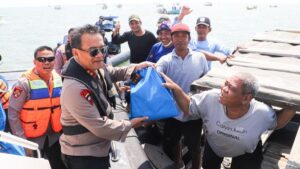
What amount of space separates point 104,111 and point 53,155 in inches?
41.2

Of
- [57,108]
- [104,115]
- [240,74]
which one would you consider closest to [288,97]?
[240,74]

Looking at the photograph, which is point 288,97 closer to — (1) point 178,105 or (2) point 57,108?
(1) point 178,105

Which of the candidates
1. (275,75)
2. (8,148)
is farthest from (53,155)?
(275,75)

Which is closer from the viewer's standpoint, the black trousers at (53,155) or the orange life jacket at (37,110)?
the orange life jacket at (37,110)

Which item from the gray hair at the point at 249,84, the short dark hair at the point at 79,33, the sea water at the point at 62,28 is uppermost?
the short dark hair at the point at 79,33

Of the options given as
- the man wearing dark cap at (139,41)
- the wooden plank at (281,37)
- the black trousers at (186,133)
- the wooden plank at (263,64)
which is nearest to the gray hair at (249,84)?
the wooden plank at (263,64)

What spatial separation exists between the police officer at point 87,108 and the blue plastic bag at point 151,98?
0.23m

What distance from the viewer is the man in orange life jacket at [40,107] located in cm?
238

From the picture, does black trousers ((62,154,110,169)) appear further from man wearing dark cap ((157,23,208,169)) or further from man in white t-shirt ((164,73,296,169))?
man wearing dark cap ((157,23,208,169))

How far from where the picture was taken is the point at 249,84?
1.98 m

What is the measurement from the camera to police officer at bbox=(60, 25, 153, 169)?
1.70m

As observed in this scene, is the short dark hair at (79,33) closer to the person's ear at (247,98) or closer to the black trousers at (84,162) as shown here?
the black trousers at (84,162)

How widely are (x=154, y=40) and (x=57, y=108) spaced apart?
7.12 ft

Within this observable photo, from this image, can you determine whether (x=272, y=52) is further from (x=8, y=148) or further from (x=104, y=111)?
(x=8, y=148)
